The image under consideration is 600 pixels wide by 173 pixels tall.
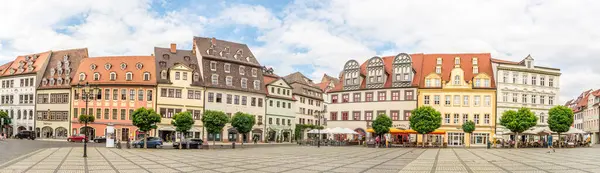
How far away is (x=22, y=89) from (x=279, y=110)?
38953 mm

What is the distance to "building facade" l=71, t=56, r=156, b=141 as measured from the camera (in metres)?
67.4

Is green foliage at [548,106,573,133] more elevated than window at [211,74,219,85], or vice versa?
window at [211,74,219,85]

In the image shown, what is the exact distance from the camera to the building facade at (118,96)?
221ft

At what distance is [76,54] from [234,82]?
2414 cm

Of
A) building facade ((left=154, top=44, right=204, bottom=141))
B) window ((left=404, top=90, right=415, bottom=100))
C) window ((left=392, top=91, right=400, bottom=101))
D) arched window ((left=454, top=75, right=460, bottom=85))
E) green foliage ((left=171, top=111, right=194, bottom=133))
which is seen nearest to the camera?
green foliage ((left=171, top=111, right=194, bottom=133))

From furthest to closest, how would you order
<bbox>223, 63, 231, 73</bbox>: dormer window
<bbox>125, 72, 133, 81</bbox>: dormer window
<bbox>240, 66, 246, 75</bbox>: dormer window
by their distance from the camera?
<bbox>240, 66, 246, 75</bbox>: dormer window < <bbox>223, 63, 231, 73</bbox>: dormer window < <bbox>125, 72, 133, 81</bbox>: dormer window

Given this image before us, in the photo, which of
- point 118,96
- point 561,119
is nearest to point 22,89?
point 118,96

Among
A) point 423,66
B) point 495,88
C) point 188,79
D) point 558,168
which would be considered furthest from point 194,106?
point 558,168

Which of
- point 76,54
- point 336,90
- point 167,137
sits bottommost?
point 167,137

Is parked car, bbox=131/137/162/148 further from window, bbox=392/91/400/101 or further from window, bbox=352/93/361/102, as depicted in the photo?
window, bbox=392/91/400/101

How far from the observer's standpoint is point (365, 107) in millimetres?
70812

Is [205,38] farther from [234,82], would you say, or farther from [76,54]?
[76,54]

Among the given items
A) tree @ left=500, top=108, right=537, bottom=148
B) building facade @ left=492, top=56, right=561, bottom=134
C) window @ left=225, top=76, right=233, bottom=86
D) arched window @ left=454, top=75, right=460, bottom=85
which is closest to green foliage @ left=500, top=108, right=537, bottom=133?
tree @ left=500, top=108, right=537, bottom=148

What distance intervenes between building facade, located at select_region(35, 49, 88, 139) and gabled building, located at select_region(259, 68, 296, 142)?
2818cm
